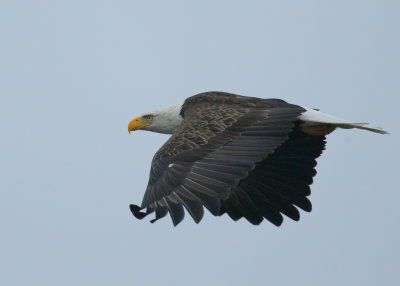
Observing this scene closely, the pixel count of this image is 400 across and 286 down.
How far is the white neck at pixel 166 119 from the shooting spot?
42.2 ft

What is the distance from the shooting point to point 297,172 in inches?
478

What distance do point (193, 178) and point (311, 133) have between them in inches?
101

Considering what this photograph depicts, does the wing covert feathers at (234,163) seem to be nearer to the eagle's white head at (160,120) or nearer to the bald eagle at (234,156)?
the bald eagle at (234,156)

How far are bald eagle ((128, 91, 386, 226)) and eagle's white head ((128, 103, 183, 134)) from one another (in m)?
0.01

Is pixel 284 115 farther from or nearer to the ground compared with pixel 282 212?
farther from the ground

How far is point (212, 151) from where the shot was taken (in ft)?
34.5

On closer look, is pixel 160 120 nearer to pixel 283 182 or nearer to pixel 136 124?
pixel 136 124

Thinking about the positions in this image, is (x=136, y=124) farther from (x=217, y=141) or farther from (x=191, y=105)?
(x=217, y=141)

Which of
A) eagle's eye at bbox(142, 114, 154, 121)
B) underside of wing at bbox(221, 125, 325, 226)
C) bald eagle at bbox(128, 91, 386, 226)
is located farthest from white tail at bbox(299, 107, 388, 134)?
eagle's eye at bbox(142, 114, 154, 121)

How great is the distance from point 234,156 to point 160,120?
2975mm

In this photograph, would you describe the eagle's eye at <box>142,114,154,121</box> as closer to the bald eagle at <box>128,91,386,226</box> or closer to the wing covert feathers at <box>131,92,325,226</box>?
the bald eagle at <box>128,91,386,226</box>

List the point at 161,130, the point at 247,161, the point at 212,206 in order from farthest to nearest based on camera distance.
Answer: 1. the point at 161,130
2. the point at 247,161
3. the point at 212,206

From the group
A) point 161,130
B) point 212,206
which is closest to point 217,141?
point 212,206

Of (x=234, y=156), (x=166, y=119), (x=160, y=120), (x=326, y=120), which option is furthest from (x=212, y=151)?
(x=160, y=120)
